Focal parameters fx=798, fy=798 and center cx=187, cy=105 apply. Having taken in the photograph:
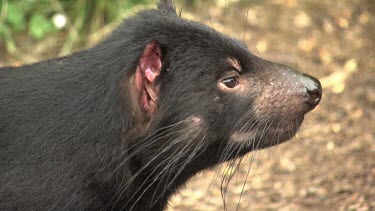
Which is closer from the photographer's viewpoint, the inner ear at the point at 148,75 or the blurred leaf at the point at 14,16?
the inner ear at the point at 148,75

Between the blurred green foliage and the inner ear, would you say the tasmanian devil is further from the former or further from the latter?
the blurred green foliage

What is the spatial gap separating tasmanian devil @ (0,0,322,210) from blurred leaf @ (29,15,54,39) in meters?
3.10

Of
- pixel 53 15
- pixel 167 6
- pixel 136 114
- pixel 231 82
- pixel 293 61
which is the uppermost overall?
pixel 53 15

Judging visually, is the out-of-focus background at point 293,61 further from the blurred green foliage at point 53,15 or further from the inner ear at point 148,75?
the inner ear at point 148,75

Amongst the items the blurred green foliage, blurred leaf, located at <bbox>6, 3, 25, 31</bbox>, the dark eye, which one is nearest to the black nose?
the dark eye

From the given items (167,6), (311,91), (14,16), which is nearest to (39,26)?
(14,16)

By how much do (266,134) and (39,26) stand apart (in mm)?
3556

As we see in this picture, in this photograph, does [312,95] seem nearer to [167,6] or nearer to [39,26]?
[167,6]

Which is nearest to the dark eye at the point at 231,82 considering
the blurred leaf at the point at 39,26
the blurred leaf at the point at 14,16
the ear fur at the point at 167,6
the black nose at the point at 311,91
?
the black nose at the point at 311,91

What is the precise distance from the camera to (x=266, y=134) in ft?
11.5

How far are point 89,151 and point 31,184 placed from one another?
0.92 feet

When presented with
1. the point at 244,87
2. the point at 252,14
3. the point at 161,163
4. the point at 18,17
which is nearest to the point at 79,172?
the point at 161,163

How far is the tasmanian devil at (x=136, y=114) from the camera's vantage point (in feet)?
10.9

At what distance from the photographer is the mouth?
11.4 ft
